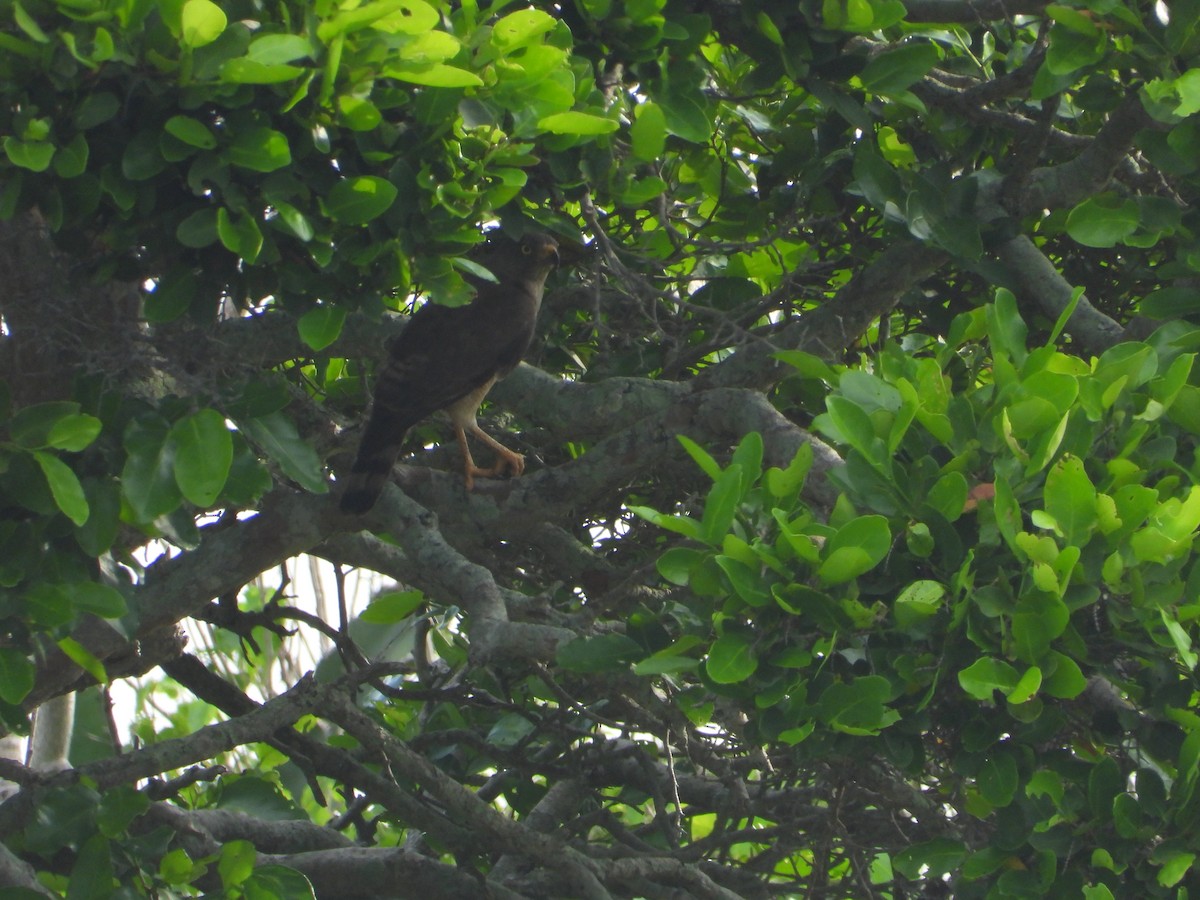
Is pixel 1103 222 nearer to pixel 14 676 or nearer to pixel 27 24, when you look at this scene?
pixel 27 24

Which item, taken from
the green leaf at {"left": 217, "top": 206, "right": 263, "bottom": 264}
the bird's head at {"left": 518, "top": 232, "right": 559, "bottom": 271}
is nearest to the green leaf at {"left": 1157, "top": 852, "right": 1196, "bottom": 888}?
the green leaf at {"left": 217, "top": 206, "right": 263, "bottom": 264}

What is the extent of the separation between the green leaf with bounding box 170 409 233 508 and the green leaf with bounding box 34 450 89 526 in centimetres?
18

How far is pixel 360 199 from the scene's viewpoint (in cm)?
242

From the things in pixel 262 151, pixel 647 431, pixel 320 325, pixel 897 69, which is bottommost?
pixel 647 431

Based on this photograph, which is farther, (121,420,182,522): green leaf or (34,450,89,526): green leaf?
(121,420,182,522): green leaf

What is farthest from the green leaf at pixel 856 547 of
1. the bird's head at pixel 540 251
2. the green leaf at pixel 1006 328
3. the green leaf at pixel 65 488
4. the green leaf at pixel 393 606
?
the bird's head at pixel 540 251

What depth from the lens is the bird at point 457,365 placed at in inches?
148

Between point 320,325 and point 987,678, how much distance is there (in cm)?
138

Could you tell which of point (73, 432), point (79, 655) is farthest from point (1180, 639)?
point (79, 655)

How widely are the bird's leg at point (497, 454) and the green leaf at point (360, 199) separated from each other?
1.88 meters

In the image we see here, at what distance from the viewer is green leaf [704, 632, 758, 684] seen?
7.27ft

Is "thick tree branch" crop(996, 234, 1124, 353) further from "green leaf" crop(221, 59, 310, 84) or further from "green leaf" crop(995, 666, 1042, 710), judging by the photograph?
"green leaf" crop(221, 59, 310, 84)

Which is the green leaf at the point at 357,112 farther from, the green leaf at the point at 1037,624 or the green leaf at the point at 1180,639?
the green leaf at the point at 1180,639

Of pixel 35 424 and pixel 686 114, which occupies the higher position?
pixel 686 114
